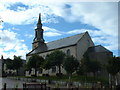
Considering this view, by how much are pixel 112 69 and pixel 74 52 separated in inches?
836

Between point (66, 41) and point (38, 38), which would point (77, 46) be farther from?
point (38, 38)

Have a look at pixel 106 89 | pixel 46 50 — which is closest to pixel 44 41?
pixel 46 50

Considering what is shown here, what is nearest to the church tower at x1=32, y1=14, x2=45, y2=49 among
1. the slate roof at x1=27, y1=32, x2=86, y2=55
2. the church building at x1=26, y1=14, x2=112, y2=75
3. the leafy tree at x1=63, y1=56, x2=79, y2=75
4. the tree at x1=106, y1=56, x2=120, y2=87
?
the church building at x1=26, y1=14, x2=112, y2=75

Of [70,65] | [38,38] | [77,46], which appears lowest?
[70,65]

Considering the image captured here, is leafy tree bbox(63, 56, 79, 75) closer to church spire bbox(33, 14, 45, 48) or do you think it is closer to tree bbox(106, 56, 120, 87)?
tree bbox(106, 56, 120, 87)

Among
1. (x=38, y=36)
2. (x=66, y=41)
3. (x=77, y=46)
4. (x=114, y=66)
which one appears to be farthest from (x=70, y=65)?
(x=38, y=36)

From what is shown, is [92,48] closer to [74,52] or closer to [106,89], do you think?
[74,52]

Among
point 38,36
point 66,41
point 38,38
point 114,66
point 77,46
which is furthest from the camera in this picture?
point 38,36

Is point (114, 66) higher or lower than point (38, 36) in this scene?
lower

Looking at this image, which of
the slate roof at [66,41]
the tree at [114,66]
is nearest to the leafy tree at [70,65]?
the tree at [114,66]

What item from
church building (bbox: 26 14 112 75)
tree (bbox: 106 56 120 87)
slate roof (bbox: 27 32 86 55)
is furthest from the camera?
slate roof (bbox: 27 32 86 55)

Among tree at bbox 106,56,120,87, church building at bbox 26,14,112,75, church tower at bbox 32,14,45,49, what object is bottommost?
tree at bbox 106,56,120,87

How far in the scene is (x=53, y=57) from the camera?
5034 cm

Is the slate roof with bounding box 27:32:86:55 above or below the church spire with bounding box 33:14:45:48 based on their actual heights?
below
